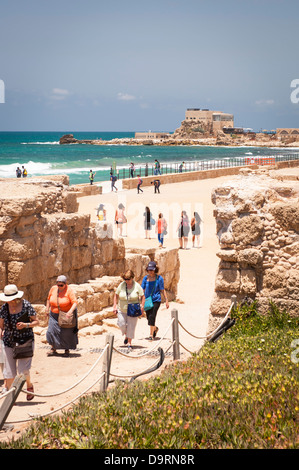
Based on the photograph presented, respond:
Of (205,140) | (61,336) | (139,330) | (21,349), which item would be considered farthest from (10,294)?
(205,140)

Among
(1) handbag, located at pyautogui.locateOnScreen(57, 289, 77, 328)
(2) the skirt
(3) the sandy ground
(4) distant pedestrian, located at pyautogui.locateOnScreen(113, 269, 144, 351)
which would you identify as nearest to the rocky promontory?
(3) the sandy ground

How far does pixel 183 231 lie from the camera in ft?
59.5

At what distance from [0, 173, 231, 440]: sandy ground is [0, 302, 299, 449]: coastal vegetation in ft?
1.26

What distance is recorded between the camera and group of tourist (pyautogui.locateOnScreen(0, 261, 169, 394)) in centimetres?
636

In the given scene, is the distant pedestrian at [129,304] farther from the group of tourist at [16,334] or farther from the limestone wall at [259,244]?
the group of tourist at [16,334]

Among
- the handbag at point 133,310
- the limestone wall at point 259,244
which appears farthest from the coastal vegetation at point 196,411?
the handbag at point 133,310

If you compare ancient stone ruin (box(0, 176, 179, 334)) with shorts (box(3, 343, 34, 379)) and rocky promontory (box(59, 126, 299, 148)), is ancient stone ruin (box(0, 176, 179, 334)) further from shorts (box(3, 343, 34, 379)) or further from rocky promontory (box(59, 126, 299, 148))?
rocky promontory (box(59, 126, 299, 148))

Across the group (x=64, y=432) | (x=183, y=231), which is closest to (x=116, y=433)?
(x=64, y=432)

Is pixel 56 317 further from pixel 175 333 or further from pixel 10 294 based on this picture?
pixel 175 333

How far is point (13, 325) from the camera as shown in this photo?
20.7 ft

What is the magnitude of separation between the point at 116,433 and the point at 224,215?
13.7 feet

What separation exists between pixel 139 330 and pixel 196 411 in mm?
5381

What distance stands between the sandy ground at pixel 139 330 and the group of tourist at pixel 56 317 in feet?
0.78
